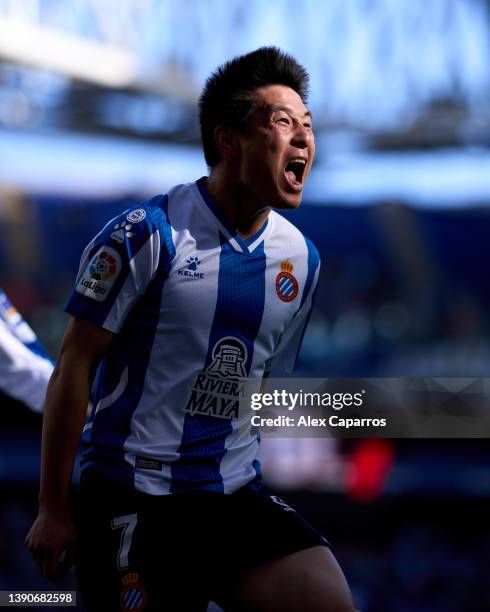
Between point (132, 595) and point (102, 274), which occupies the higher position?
point (102, 274)

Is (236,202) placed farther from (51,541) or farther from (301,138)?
(51,541)

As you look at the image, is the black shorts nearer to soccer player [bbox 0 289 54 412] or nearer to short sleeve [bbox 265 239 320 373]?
short sleeve [bbox 265 239 320 373]

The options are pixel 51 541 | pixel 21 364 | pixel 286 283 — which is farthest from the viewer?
pixel 21 364

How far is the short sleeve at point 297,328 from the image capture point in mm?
2521

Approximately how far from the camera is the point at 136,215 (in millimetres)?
2219

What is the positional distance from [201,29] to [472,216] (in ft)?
16.6

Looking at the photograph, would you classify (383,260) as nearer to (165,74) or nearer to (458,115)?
(458,115)

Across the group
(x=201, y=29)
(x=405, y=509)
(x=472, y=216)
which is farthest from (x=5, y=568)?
(x=201, y=29)

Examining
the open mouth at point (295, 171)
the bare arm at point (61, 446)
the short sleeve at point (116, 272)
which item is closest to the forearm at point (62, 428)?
the bare arm at point (61, 446)

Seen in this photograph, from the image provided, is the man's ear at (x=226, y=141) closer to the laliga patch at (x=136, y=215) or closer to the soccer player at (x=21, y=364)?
the laliga patch at (x=136, y=215)

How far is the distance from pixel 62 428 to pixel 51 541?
0.76 feet

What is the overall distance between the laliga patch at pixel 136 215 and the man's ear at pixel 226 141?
0.28 metres

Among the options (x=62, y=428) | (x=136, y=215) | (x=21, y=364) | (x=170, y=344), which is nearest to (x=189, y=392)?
(x=170, y=344)

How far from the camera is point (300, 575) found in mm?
2223
